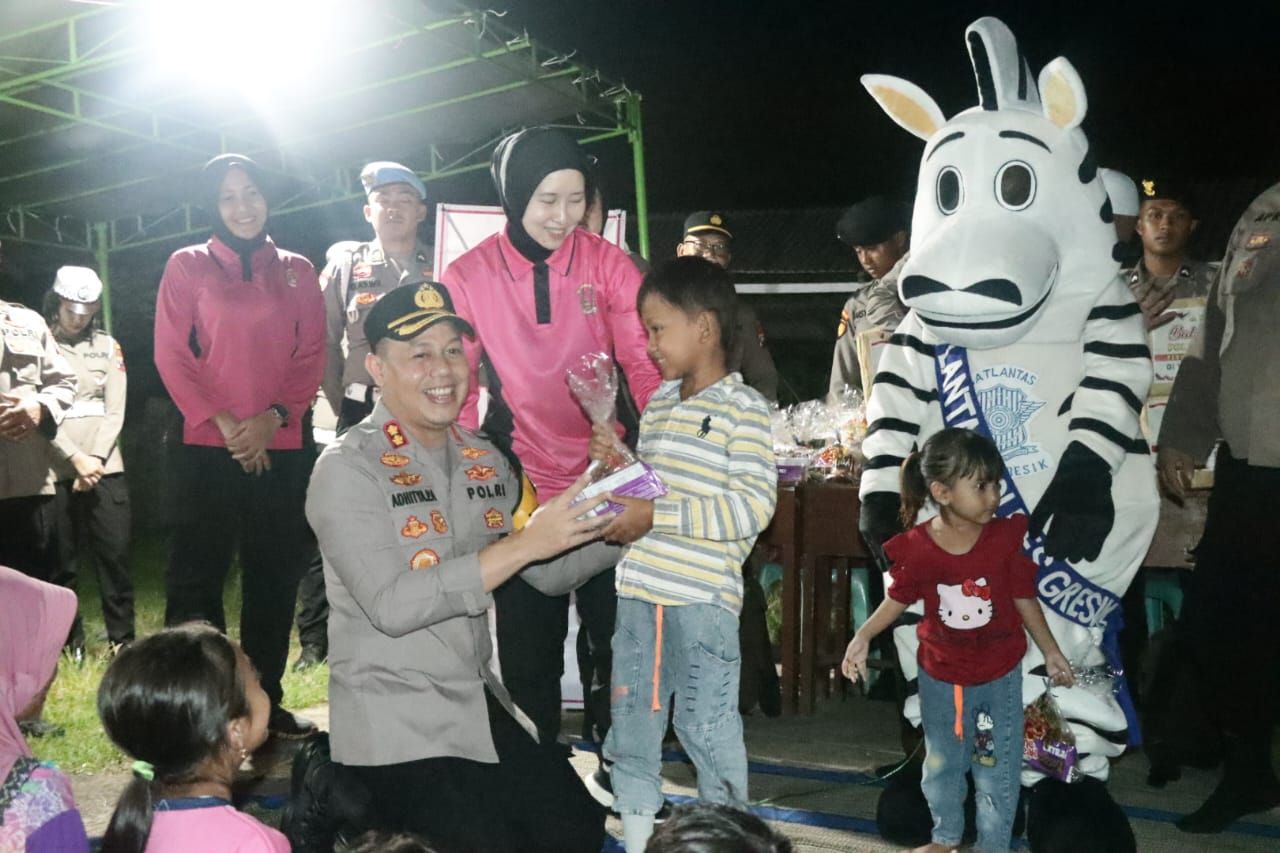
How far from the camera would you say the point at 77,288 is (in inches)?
243

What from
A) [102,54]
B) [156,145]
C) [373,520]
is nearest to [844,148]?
[156,145]

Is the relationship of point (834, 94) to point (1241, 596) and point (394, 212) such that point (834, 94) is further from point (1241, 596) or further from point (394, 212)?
point (1241, 596)

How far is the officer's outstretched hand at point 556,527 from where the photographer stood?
244cm

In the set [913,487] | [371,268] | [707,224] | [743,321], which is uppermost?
[707,224]

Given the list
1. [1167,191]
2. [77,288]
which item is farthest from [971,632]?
[77,288]

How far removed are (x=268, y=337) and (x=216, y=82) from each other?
570 centimetres

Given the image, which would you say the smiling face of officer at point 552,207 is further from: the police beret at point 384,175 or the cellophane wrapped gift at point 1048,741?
the cellophane wrapped gift at point 1048,741

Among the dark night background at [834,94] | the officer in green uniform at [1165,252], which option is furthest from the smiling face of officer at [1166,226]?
the dark night background at [834,94]

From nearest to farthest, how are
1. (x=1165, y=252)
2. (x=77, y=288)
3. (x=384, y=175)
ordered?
(x=1165, y=252) < (x=384, y=175) < (x=77, y=288)

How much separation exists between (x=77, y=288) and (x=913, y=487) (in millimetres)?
4596

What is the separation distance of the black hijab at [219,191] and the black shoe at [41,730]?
6.14 ft

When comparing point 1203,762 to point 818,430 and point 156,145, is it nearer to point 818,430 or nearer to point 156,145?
point 818,430

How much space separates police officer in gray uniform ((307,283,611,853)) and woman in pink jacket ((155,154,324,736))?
172cm

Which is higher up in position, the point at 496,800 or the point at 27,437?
the point at 27,437
